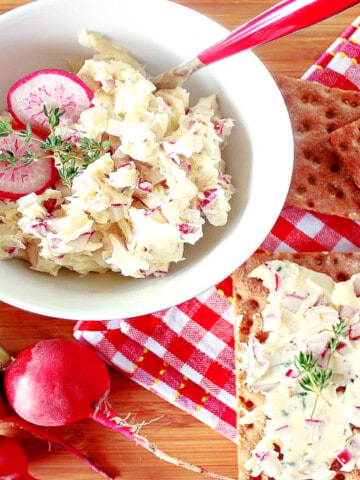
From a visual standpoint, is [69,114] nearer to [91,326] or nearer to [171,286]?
[171,286]

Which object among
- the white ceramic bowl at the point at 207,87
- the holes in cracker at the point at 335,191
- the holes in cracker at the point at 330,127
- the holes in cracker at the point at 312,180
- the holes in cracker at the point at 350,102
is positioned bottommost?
the holes in cracker at the point at 335,191

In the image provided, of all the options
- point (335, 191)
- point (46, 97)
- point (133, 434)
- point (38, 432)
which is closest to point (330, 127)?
point (335, 191)

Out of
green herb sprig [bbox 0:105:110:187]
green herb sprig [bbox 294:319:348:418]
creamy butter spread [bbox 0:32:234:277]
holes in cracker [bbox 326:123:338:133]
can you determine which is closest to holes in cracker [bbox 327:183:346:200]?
holes in cracker [bbox 326:123:338:133]

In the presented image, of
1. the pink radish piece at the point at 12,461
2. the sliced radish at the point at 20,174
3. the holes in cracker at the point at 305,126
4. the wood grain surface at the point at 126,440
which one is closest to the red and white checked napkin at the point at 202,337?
the wood grain surface at the point at 126,440

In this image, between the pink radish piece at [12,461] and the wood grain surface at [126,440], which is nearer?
the pink radish piece at [12,461]

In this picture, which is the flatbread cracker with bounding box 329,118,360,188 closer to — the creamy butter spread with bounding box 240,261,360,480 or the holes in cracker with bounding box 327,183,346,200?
the holes in cracker with bounding box 327,183,346,200

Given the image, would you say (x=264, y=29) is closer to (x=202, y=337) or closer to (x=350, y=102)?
(x=350, y=102)

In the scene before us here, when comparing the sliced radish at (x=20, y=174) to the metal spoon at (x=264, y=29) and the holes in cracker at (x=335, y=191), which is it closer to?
the metal spoon at (x=264, y=29)
